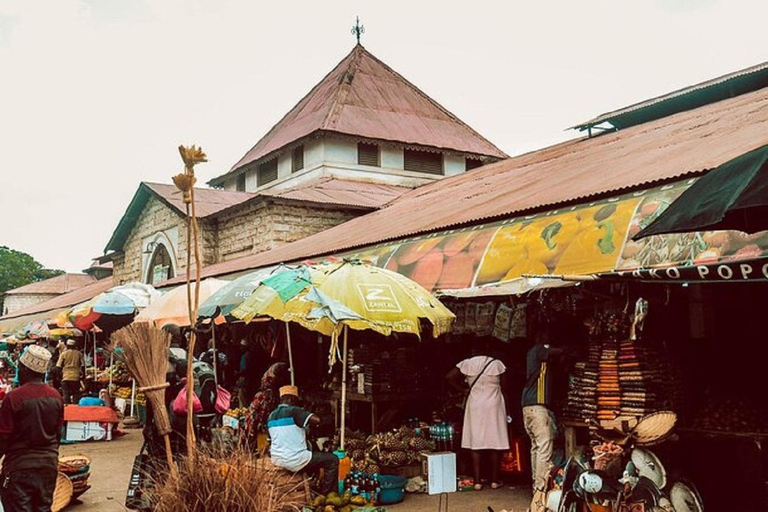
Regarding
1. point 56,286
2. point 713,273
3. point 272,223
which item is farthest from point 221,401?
point 56,286

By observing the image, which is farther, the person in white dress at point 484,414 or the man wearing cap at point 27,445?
the person in white dress at point 484,414

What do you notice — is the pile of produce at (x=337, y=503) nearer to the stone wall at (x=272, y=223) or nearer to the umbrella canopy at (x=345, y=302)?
the umbrella canopy at (x=345, y=302)

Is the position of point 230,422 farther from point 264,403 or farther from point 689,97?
point 689,97

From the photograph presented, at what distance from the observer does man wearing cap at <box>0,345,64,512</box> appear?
555cm

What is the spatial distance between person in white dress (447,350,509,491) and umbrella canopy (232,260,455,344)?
1048mm

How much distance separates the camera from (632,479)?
5336 mm

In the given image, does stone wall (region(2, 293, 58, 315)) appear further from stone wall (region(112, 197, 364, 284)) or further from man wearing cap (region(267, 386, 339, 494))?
man wearing cap (region(267, 386, 339, 494))

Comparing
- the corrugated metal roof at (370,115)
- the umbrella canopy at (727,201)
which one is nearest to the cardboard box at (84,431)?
the umbrella canopy at (727,201)

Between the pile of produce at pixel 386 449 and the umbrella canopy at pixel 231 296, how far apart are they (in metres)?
2.25

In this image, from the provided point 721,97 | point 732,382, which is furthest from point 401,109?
point 732,382

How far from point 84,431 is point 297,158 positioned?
13.7m

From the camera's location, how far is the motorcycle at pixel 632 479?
5.27 meters

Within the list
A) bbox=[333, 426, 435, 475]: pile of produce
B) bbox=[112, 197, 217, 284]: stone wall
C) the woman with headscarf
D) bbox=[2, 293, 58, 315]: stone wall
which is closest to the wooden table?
bbox=[333, 426, 435, 475]: pile of produce

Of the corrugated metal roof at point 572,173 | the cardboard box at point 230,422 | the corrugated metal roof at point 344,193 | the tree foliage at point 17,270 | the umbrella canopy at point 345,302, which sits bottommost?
the cardboard box at point 230,422
